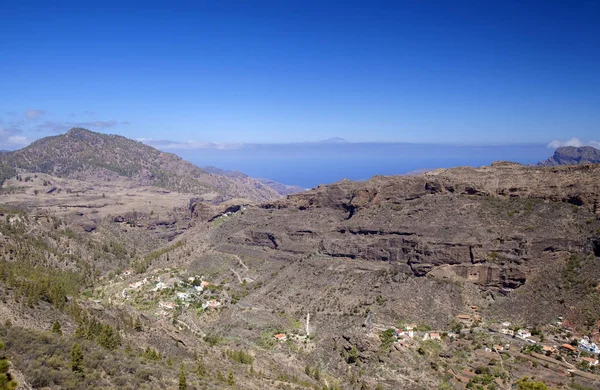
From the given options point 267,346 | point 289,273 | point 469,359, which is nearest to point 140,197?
point 289,273

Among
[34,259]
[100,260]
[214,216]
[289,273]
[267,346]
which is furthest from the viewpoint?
[214,216]

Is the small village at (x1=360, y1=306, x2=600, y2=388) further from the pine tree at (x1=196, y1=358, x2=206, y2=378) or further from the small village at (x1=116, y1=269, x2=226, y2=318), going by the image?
the small village at (x1=116, y1=269, x2=226, y2=318)

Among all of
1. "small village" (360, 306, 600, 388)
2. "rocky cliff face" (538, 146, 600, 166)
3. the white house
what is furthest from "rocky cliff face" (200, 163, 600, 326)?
"rocky cliff face" (538, 146, 600, 166)

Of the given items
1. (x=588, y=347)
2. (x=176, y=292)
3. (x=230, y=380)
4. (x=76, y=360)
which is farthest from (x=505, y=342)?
(x=176, y=292)

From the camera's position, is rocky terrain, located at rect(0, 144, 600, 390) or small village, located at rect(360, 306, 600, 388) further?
small village, located at rect(360, 306, 600, 388)

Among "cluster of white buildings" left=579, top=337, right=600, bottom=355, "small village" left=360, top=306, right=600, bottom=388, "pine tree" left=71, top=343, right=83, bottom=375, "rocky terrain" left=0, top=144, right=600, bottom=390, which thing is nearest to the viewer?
"pine tree" left=71, top=343, right=83, bottom=375

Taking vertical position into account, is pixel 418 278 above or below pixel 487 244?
below

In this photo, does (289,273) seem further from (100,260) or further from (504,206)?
(100,260)

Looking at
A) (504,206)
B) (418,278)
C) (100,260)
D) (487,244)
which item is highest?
(504,206)

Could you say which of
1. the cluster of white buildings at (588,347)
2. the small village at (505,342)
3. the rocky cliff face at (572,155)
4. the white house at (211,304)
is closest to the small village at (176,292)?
the white house at (211,304)
